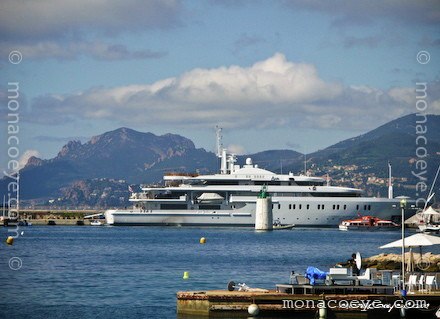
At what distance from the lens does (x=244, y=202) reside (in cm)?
10181

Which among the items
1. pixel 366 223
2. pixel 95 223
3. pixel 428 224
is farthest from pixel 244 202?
pixel 95 223

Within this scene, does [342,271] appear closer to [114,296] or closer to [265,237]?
[114,296]

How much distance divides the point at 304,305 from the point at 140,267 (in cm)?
2076

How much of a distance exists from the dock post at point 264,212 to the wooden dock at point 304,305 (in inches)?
2289

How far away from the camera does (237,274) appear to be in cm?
4647

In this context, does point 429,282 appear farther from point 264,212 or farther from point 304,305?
point 264,212

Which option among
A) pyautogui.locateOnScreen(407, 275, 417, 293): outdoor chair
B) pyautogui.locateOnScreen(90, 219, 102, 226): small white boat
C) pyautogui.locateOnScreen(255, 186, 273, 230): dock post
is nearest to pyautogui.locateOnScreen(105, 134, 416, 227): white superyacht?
pyautogui.locateOnScreen(255, 186, 273, 230): dock post

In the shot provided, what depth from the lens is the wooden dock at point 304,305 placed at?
102 ft

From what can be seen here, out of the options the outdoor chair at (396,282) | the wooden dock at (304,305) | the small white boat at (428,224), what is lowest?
the wooden dock at (304,305)

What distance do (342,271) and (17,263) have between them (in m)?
24.8

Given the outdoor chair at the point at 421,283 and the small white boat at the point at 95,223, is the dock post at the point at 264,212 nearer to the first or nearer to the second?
the small white boat at the point at 95,223

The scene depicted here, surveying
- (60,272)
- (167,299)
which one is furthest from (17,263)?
(167,299)

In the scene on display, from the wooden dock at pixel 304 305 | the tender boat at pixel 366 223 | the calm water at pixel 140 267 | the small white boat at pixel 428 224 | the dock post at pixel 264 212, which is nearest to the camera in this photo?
the wooden dock at pixel 304 305

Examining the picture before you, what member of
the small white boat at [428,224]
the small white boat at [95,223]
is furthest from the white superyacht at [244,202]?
the small white boat at [95,223]
